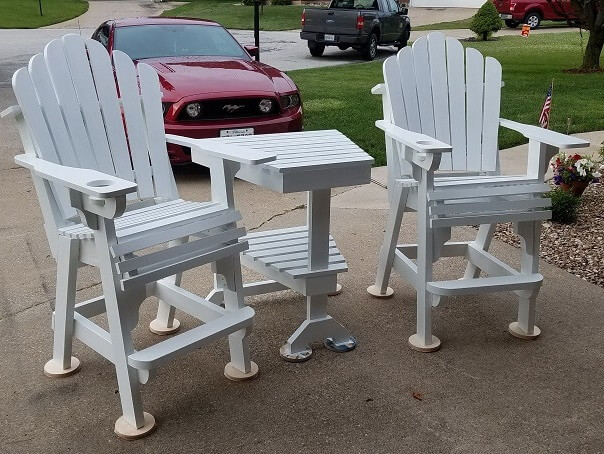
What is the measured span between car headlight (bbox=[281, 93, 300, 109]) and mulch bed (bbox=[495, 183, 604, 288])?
2326mm

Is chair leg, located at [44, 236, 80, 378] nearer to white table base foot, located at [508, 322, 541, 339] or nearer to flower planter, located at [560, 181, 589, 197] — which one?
white table base foot, located at [508, 322, 541, 339]

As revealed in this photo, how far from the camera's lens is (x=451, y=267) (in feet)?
13.8

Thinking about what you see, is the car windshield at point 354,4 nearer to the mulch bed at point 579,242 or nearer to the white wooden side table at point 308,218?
the mulch bed at point 579,242

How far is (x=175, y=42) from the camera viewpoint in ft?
22.7

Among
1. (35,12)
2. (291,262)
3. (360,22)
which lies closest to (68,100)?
(291,262)

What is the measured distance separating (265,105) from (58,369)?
3634mm

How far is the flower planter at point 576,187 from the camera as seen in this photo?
202 inches

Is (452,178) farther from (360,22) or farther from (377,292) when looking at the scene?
(360,22)

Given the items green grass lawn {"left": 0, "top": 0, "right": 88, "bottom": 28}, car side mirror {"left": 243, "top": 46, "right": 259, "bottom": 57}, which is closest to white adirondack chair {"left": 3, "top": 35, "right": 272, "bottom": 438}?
car side mirror {"left": 243, "top": 46, "right": 259, "bottom": 57}

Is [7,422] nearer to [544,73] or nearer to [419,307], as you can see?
[419,307]

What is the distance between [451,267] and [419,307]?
102 centimetres

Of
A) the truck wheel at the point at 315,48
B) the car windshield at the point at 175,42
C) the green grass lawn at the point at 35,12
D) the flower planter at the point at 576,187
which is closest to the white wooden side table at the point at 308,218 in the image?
the flower planter at the point at 576,187

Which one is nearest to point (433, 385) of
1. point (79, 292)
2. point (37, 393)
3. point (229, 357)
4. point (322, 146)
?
point (229, 357)

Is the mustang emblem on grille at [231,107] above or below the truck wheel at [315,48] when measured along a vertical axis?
above
